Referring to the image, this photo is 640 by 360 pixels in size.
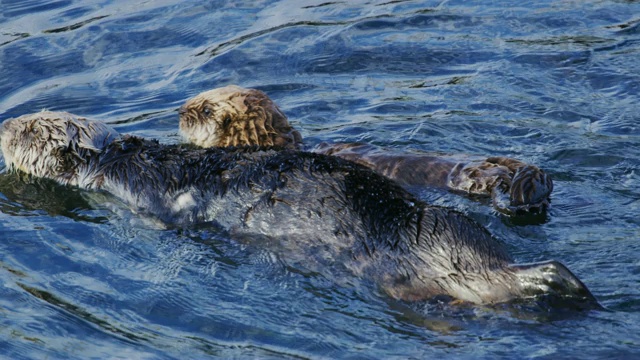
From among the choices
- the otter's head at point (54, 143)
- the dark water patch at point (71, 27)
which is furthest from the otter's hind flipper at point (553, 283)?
the dark water patch at point (71, 27)

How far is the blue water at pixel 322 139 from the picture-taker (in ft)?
13.6

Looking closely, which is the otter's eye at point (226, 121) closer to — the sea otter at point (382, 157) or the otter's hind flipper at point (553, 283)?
the sea otter at point (382, 157)

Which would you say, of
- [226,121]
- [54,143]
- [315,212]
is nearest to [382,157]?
[226,121]

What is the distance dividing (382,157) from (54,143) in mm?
2268

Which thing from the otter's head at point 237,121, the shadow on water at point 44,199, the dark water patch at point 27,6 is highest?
the dark water patch at point 27,6

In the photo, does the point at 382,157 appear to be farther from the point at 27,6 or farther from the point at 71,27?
the point at 27,6

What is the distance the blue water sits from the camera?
4152 millimetres

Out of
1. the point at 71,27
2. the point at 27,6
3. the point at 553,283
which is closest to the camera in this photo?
the point at 553,283

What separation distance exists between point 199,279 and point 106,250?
717 mm

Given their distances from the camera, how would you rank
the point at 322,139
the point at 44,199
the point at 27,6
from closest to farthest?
the point at 44,199 → the point at 322,139 → the point at 27,6

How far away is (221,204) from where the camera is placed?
4.97 metres

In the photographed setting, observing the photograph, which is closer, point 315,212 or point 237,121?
point 315,212

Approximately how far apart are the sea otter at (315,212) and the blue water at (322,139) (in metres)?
0.12

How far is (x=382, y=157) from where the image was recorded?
Result: 597cm
